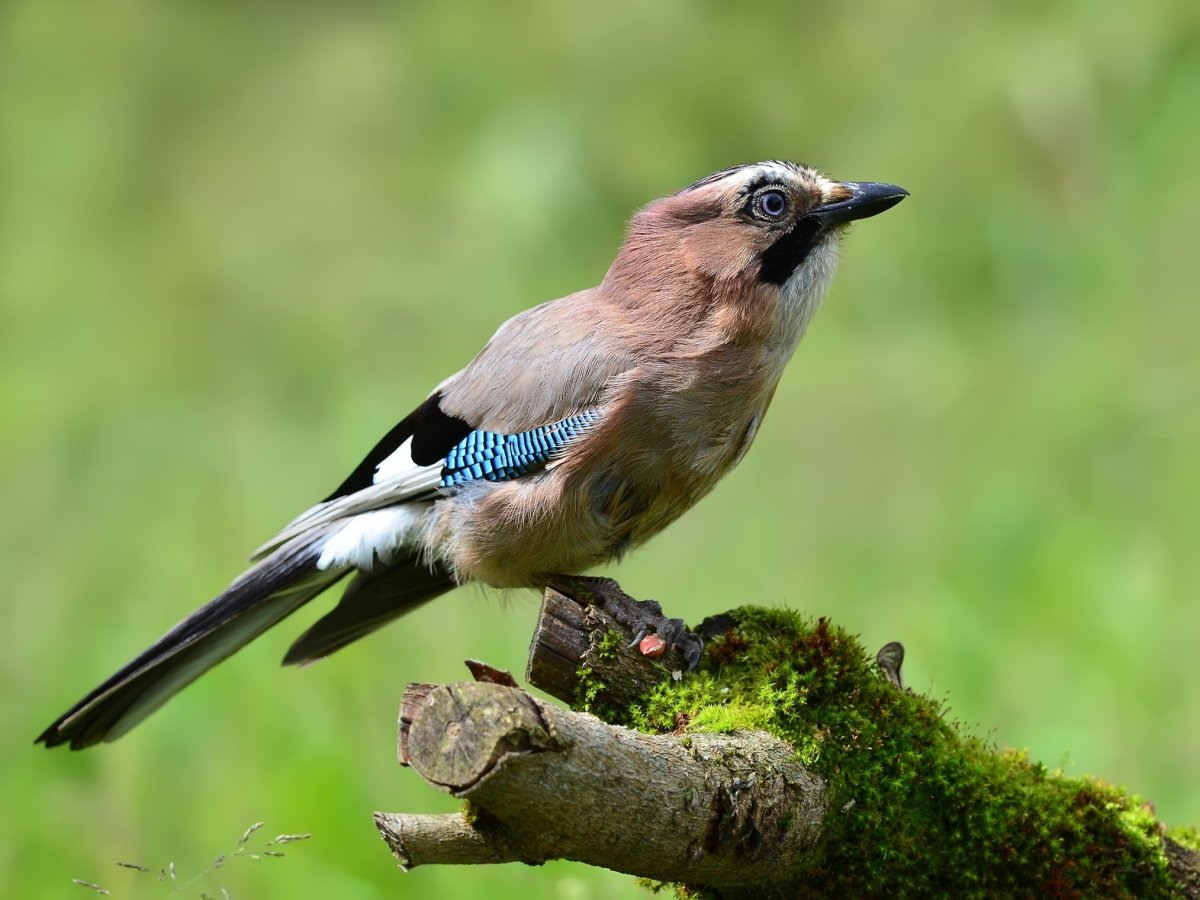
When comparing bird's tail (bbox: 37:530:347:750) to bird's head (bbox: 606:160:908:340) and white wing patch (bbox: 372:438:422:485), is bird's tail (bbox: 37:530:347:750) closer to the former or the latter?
white wing patch (bbox: 372:438:422:485)

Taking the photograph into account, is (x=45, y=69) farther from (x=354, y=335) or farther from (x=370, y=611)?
(x=370, y=611)

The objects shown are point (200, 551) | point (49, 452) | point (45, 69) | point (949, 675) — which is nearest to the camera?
point (949, 675)

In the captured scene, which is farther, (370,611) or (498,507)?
(370,611)

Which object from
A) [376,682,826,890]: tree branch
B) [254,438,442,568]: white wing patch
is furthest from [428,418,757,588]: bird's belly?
[376,682,826,890]: tree branch

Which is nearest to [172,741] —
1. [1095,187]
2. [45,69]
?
[1095,187]

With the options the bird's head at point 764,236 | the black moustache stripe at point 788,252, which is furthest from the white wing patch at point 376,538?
the black moustache stripe at point 788,252

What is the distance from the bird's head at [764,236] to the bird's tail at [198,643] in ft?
4.24

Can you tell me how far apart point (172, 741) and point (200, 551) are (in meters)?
1.37

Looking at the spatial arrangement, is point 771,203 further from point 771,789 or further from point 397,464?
point 771,789

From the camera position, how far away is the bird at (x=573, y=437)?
3.80 m

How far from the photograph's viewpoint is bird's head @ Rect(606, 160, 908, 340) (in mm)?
3994

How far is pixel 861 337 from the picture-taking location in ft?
26.0

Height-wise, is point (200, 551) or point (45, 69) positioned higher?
point (45, 69)

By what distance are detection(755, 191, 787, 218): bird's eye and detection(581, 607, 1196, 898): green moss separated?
4.24 ft
